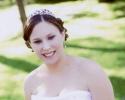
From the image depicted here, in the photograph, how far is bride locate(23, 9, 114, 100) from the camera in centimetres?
259

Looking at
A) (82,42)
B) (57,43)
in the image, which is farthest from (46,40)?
(82,42)

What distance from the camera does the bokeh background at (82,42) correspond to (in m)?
7.60

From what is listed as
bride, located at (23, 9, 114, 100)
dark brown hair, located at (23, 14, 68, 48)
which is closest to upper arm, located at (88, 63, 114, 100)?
bride, located at (23, 9, 114, 100)

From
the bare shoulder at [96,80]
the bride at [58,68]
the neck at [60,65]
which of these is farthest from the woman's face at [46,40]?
the bare shoulder at [96,80]

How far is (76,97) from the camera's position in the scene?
263cm

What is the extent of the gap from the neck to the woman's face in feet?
0.40

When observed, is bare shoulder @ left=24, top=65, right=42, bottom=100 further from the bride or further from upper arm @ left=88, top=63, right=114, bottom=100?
upper arm @ left=88, top=63, right=114, bottom=100

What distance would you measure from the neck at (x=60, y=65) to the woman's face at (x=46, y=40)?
0.40 ft

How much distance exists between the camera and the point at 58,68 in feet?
9.20

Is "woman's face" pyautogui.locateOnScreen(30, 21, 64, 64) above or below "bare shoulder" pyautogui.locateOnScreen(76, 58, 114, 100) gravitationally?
above

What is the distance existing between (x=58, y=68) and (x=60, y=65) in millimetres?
35

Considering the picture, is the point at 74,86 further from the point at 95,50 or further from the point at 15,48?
the point at 15,48

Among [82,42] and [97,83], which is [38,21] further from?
[82,42]

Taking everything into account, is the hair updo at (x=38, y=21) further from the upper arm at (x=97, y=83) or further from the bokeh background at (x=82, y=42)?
the bokeh background at (x=82, y=42)
